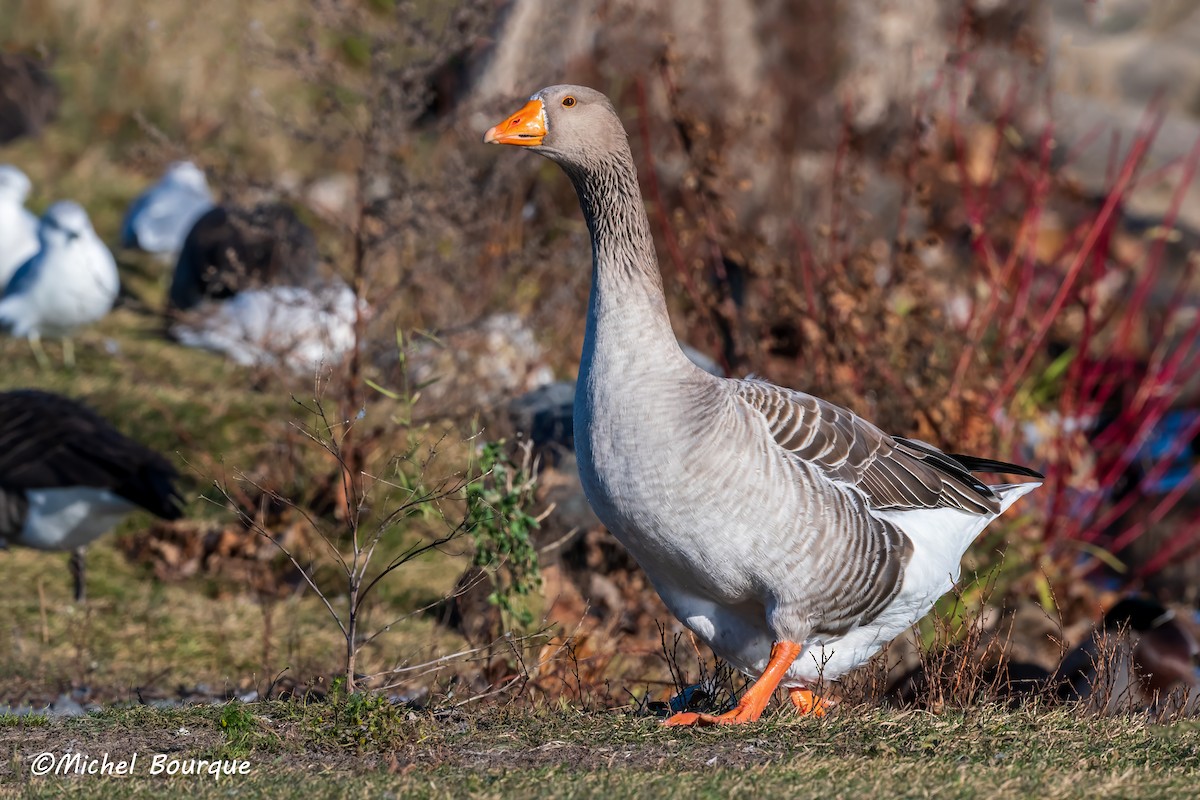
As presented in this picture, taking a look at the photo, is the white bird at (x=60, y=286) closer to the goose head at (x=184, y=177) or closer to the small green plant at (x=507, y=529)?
the goose head at (x=184, y=177)

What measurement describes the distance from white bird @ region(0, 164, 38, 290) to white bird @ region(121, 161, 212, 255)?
34.3 inches

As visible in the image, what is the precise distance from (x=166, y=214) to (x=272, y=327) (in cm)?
314

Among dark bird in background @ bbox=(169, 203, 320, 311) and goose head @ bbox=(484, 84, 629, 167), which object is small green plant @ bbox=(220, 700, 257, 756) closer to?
goose head @ bbox=(484, 84, 629, 167)

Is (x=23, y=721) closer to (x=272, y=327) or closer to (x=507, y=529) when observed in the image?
(x=507, y=529)

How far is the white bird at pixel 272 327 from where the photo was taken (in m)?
8.12

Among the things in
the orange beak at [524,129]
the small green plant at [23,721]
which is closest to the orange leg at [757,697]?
the orange beak at [524,129]

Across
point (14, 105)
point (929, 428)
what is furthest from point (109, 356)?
point (929, 428)

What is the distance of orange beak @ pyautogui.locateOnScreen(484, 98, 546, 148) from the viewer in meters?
4.51

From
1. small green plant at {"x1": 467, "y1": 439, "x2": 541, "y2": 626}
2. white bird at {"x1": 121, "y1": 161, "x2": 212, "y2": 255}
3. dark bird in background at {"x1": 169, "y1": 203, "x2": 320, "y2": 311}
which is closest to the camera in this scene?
small green plant at {"x1": 467, "y1": 439, "x2": 541, "y2": 626}

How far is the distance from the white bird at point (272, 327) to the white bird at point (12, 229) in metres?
1.82

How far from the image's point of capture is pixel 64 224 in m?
9.41

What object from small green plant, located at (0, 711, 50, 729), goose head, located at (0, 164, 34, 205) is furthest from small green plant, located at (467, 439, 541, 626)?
goose head, located at (0, 164, 34, 205)

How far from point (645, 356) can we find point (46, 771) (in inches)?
89.1

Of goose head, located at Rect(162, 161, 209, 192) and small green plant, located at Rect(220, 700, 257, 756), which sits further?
goose head, located at Rect(162, 161, 209, 192)
